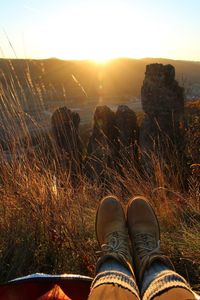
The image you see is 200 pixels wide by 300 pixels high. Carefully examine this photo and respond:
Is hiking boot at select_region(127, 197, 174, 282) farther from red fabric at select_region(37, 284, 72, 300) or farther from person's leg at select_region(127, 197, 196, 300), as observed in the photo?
red fabric at select_region(37, 284, 72, 300)

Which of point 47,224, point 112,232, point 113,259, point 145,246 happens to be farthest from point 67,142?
point 113,259

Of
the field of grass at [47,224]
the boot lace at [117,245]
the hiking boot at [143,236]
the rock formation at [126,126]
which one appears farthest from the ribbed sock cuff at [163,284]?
the rock formation at [126,126]

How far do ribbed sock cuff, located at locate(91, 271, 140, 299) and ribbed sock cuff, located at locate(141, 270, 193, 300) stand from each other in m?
0.06

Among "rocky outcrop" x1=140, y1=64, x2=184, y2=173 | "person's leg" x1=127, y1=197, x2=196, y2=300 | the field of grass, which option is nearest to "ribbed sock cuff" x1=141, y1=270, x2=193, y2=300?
"person's leg" x1=127, y1=197, x2=196, y2=300

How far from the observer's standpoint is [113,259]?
2.05 meters

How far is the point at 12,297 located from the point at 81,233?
3.24 feet

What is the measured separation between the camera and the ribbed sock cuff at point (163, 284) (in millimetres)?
1664

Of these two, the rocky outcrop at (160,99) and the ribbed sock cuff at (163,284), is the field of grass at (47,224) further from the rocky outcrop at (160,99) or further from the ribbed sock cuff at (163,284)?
the rocky outcrop at (160,99)

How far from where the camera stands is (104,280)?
1.76 m

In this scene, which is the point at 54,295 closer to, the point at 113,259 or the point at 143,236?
the point at 113,259

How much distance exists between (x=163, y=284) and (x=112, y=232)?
822 millimetres

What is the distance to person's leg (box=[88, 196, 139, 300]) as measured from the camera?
1640 millimetres

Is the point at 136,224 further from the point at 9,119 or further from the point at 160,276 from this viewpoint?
the point at 9,119

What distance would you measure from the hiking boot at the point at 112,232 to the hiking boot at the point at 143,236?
2.1 inches
